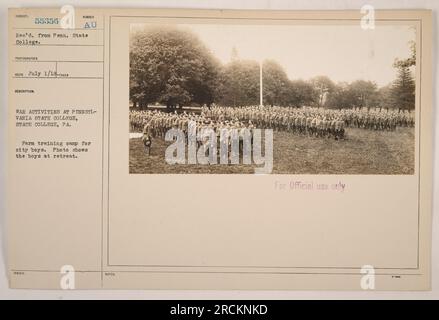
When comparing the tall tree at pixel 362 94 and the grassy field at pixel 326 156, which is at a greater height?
the tall tree at pixel 362 94

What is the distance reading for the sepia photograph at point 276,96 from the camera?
1262mm

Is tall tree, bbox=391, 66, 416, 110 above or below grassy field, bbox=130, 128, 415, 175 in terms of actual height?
above

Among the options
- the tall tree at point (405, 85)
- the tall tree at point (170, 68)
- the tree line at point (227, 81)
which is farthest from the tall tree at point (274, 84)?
the tall tree at point (405, 85)

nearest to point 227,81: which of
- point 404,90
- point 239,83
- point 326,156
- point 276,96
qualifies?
point 239,83

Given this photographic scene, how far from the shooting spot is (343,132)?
127cm

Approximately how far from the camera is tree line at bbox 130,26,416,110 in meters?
1.26

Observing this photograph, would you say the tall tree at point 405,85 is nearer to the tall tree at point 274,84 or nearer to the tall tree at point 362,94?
the tall tree at point 362,94

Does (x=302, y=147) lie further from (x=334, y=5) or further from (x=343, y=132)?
(x=334, y=5)

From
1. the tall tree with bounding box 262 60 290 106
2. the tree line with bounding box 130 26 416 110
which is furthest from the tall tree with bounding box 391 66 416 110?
the tall tree with bounding box 262 60 290 106

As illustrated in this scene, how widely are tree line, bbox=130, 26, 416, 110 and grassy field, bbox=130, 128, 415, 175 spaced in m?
0.09

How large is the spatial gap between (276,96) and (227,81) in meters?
0.14

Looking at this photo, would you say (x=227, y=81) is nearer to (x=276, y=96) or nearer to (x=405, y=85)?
(x=276, y=96)

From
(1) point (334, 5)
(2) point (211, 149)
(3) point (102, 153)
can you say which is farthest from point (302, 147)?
(3) point (102, 153)

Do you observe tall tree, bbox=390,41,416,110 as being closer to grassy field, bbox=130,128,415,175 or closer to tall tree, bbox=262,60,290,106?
grassy field, bbox=130,128,415,175
